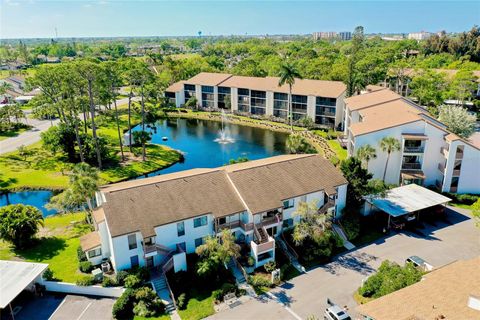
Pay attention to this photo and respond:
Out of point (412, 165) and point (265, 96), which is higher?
point (265, 96)

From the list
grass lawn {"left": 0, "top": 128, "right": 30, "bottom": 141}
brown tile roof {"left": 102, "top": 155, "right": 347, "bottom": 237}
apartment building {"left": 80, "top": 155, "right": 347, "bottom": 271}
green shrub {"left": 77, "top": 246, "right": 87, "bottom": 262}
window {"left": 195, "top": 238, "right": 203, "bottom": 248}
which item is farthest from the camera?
grass lawn {"left": 0, "top": 128, "right": 30, "bottom": 141}

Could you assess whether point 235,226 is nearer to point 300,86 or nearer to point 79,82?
point 79,82

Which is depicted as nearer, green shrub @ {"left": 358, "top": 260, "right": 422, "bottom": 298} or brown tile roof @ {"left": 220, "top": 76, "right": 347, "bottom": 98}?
green shrub @ {"left": 358, "top": 260, "right": 422, "bottom": 298}

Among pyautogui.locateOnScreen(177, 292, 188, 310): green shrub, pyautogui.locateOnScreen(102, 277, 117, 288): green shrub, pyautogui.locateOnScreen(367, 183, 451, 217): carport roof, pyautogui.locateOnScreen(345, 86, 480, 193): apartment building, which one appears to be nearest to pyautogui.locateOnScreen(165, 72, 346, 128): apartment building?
pyautogui.locateOnScreen(345, 86, 480, 193): apartment building

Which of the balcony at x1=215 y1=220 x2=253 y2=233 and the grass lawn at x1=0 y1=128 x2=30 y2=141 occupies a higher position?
the grass lawn at x1=0 y1=128 x2=30 y2=141

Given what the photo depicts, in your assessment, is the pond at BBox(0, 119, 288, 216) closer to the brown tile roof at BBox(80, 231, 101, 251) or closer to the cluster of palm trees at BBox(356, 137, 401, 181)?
the brown tile roof at BBox(80, 231, 101, 251)

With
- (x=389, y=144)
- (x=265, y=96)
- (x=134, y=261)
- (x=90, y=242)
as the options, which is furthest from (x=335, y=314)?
(x=265, y=96)

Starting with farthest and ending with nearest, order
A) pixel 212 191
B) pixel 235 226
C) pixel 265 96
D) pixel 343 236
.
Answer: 1. pixel 265 96
2. pixel 343 236
3. pixel 212 191
4. pixel 235 226

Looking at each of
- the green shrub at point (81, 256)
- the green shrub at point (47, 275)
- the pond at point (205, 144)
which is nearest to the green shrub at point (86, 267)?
the green shrub at point (81, 256)

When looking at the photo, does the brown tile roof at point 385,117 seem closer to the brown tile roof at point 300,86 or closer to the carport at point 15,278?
the brown tile roof at point 300,86
